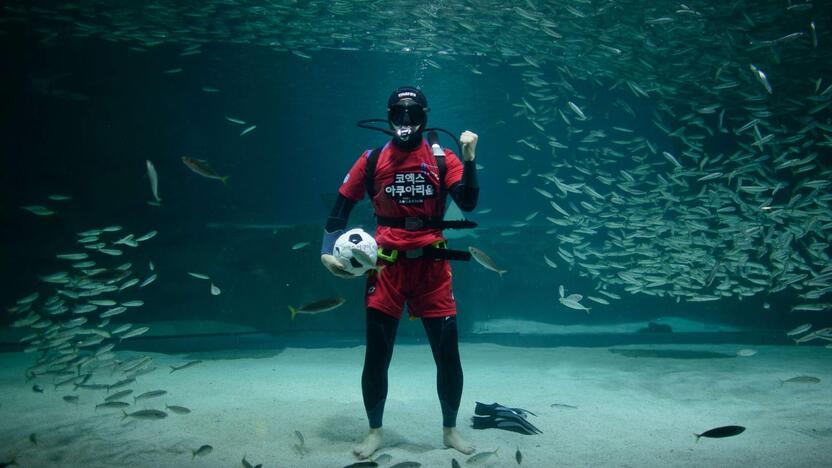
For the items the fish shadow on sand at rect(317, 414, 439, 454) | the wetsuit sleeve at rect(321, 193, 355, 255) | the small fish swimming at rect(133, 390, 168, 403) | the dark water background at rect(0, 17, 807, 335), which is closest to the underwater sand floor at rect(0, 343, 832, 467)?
the fish shadow on sand at rect(317, 414, 439, 454)

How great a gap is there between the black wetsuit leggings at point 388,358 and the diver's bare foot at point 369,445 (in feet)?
0.21

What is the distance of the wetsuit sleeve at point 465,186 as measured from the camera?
3500mm

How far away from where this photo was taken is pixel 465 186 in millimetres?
3541

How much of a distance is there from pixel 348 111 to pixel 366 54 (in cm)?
1506

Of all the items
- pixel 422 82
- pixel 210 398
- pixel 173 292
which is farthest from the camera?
pixel 422 82

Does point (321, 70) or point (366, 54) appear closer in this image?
point (366, 54)

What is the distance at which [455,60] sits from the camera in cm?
1928

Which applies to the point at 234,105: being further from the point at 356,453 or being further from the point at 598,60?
the point at 356,453

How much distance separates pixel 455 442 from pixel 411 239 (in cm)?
183

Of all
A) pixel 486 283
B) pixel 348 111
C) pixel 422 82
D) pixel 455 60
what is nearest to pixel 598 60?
pixel 455 60

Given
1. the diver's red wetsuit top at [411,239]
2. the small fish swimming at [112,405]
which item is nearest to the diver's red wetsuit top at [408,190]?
the diver's red wetsuit top at [411,239]

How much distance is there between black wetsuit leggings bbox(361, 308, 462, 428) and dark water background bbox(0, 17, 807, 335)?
24.6 feet

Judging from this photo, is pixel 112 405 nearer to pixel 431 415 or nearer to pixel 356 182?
pixel 431 415

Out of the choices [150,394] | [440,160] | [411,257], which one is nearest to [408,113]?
[440,160]
